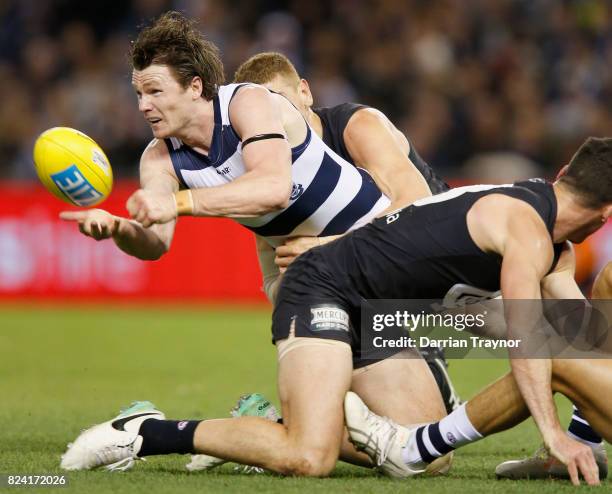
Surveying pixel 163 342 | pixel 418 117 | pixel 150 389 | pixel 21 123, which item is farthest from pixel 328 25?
pixel 150 389

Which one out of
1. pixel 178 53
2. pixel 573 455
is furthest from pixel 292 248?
pixel 573 455

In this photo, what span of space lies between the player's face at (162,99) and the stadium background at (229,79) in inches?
195

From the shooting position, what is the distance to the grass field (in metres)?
5.24

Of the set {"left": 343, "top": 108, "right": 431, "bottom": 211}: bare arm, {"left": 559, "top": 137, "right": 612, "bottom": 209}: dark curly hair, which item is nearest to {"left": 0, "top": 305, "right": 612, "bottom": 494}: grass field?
{"left": 559, "top": 137, "right": 612, "bottom": 209}: dark curly hair

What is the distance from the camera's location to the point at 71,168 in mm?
6172

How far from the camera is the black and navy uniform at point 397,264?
537 centimetres

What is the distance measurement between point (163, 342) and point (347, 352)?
21.2ft

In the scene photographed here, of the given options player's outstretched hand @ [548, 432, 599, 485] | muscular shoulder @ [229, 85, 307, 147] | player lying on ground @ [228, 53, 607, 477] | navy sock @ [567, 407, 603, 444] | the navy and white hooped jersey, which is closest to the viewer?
player's outstretched hand @ [548, 432, 599, 485]

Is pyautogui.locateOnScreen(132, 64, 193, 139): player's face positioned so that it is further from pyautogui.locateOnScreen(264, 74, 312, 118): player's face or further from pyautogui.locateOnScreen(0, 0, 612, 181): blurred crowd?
pyautogui.locateOnScreen(0, 0, 612, 181): blurred crowd

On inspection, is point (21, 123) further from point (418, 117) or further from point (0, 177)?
point (418, 117)

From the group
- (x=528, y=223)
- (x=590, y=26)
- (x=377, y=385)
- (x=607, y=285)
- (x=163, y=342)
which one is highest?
(x=590, y=26)

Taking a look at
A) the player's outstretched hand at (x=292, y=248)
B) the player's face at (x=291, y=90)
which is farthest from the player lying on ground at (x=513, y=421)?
the player's face at (x=291, y=90)

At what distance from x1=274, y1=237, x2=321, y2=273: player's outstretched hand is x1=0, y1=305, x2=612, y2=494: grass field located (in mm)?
1096

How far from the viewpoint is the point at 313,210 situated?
632cm
